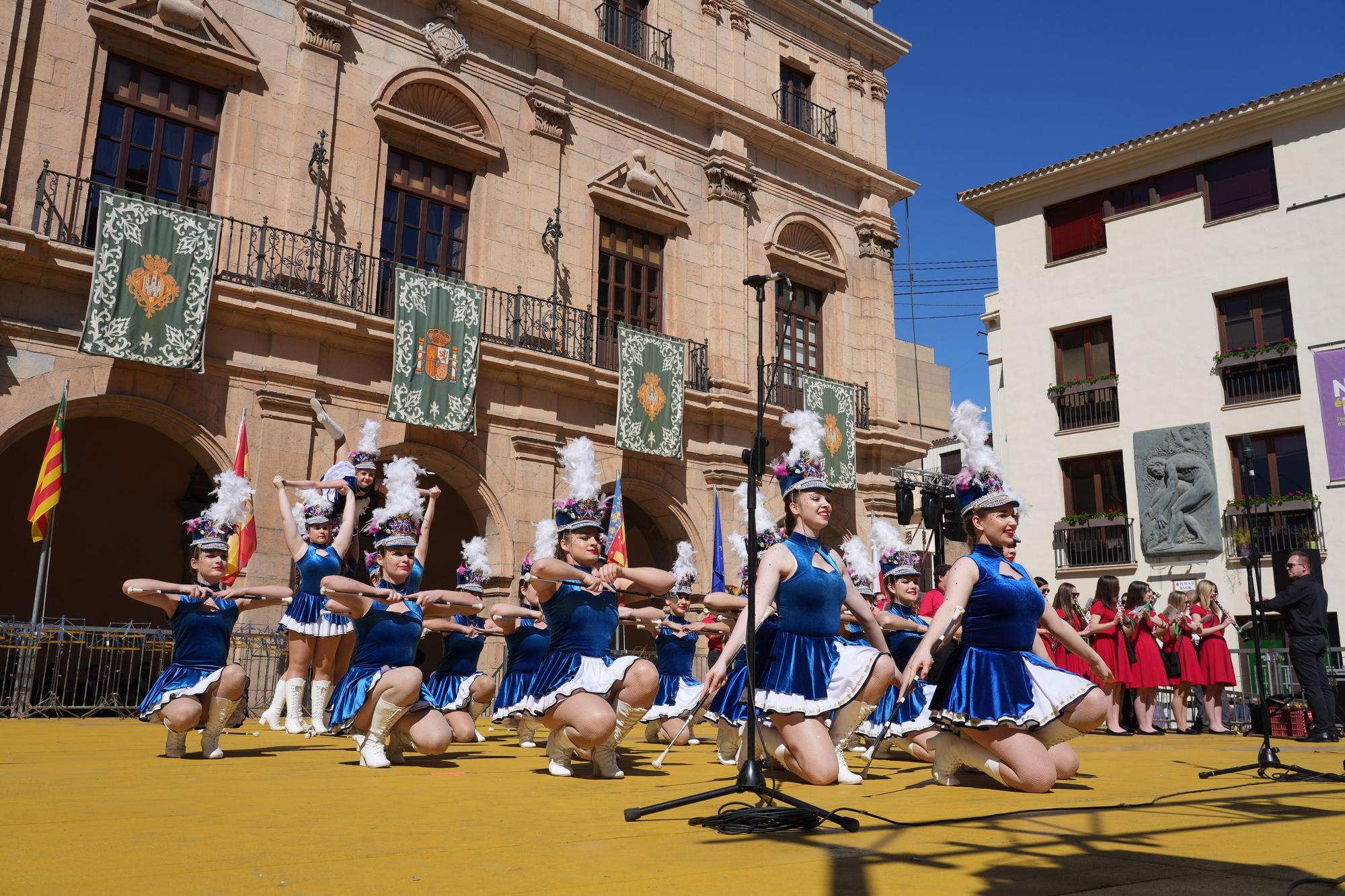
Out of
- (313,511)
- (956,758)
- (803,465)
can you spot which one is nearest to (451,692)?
(313,511)

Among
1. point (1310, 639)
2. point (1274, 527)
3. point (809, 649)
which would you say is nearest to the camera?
point (809, 649)

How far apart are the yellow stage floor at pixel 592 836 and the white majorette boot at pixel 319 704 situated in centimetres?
302

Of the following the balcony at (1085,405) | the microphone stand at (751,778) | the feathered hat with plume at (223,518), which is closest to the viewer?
the microphone stand at (751,778)

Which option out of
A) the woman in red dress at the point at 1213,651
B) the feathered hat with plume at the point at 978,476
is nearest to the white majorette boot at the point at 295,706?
the feathered hat with plume at the point at 978,476

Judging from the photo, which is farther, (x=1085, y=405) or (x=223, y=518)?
(x=1085, y=405)

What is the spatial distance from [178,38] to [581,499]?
473 inches

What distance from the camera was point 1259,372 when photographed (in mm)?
22156

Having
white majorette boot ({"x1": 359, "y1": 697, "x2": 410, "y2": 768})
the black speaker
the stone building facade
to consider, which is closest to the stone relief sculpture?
the stone building facade

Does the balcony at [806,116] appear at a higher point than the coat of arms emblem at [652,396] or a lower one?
higher

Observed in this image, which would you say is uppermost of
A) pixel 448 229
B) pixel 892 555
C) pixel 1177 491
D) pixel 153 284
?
pixel 448 229

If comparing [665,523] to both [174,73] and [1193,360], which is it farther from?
[1193,360]

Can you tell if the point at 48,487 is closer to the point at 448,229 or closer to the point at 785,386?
the point at 448,229

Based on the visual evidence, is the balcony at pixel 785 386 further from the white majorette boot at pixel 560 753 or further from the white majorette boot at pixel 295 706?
the white majorette boot at pixel 560 753

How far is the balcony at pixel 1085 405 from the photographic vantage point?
24156 mm
